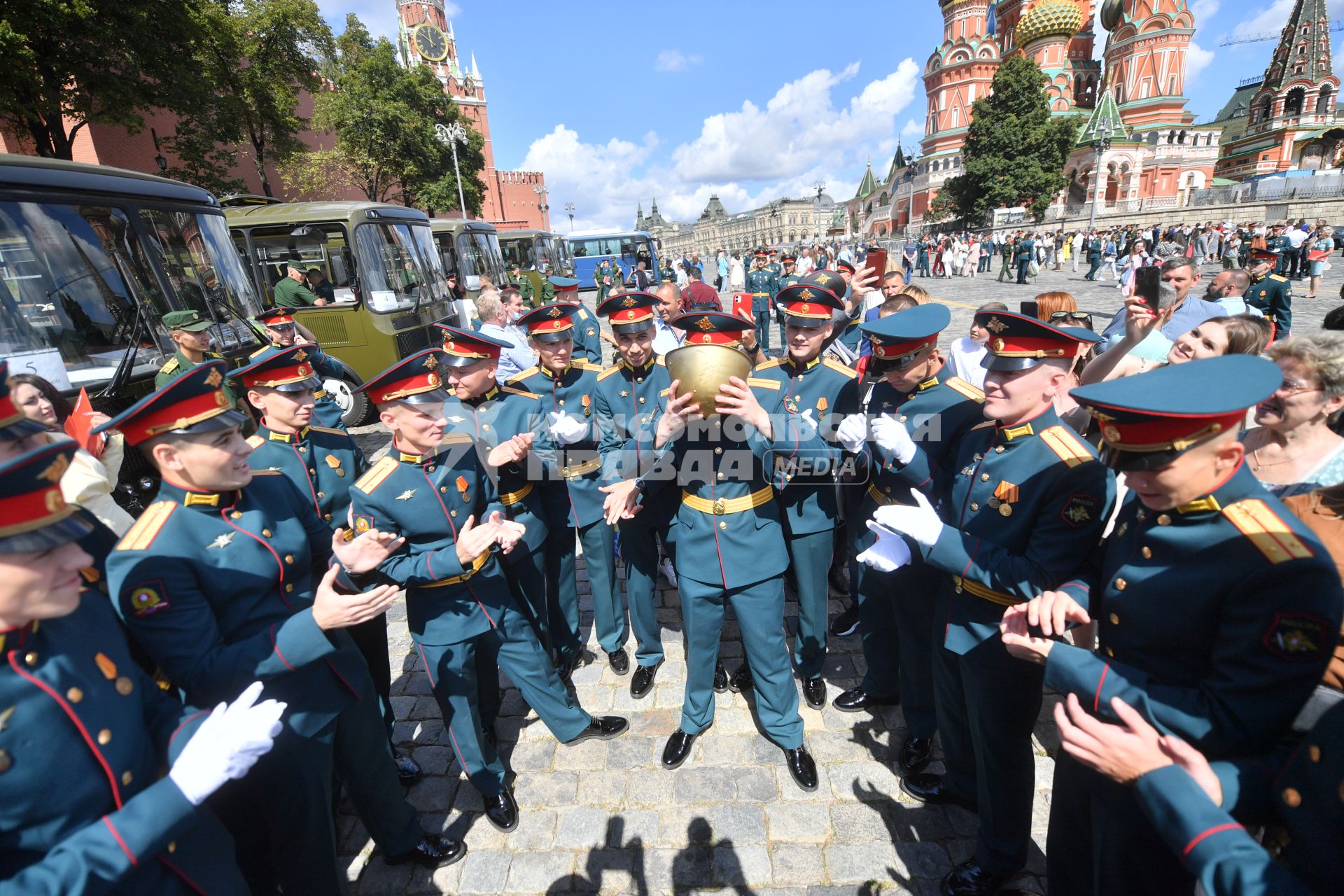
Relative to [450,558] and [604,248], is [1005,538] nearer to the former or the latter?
[450,558]

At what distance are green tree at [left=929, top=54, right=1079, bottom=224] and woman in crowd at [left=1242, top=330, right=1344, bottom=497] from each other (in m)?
49.4

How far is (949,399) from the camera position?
3.37 meters

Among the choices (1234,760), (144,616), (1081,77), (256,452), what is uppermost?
(1081,77)

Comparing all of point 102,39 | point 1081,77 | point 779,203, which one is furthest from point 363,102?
point 779,203

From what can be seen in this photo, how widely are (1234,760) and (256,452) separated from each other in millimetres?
4342

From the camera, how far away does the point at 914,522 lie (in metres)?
2.53

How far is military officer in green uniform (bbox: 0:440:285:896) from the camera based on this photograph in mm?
1440

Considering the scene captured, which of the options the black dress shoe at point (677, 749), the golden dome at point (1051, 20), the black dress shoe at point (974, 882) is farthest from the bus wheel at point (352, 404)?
the golden dome at point (1051, 20)

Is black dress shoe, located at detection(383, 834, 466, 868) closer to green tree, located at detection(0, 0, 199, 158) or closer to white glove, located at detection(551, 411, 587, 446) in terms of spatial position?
white glove, located at detection(551, 411, 587, 446)

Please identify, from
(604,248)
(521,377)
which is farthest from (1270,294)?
(604,248)

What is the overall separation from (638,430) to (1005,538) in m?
2.30

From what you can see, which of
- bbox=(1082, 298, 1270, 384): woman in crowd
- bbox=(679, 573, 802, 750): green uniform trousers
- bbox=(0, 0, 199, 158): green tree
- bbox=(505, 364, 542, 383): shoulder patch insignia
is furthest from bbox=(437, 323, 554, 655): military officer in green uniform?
bbox=(0, 0, 199, 158): green tree

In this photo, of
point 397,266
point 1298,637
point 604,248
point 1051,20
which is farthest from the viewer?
point 1051,20

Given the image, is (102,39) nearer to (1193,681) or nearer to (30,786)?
(30,786)
